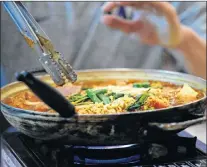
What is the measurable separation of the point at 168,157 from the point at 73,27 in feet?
3.98

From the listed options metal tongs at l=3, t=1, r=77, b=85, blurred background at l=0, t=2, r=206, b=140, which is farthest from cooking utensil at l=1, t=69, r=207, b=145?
blurred background at l=0, t=2, r=206, b=140

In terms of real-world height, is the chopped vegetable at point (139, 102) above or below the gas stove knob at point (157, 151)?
above

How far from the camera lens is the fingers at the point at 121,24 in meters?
1.80

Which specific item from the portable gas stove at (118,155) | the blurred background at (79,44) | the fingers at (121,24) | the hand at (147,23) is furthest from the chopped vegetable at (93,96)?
the blurred background at (79,44)

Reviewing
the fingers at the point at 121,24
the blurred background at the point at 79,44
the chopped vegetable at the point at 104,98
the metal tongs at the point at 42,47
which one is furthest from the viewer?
the blurred background at the point at 79,44

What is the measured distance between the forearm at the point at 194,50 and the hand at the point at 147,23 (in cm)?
6

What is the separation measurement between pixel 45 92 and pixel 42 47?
0.22 meters

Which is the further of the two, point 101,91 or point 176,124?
point 101,91

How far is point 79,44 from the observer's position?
7.31ft

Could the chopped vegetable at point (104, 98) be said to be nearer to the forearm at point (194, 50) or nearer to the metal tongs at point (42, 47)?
the metal tongs at point (42, 47)

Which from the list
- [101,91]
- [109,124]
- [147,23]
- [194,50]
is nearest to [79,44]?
[147,23]

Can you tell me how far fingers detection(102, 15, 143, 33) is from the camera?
1801mm

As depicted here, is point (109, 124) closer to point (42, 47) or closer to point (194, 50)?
point (42, 47)

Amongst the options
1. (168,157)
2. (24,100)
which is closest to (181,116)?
(168,157)
